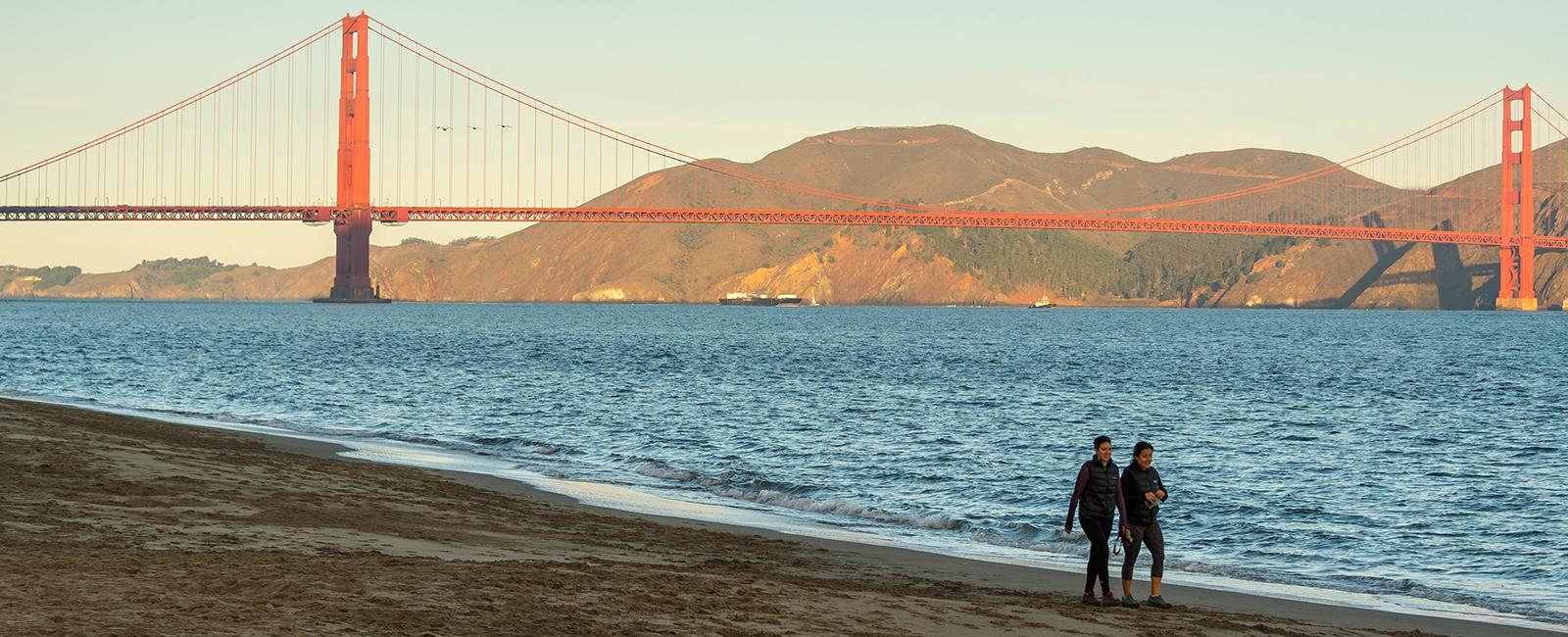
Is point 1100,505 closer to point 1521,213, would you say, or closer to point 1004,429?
point 1004,429

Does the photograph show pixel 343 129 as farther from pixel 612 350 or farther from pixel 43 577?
pixel 43 577

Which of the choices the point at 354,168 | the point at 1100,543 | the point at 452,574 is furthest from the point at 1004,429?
the point at 354,168

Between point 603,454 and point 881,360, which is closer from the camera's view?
point 603,454

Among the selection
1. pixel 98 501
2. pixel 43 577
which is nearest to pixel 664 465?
pixel 98 501

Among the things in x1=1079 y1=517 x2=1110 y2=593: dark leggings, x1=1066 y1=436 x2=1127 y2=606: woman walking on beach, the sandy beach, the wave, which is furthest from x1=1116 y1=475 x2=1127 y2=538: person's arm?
the wave

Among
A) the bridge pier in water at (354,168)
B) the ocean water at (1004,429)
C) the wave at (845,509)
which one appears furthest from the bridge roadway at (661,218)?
the wave at (845,509)
